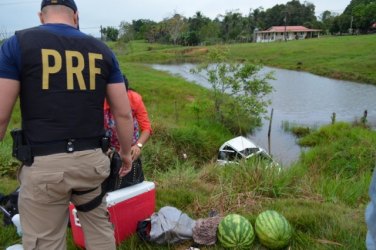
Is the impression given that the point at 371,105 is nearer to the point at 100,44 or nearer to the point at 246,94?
the point at 246,94

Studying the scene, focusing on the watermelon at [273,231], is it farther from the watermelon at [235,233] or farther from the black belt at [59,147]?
the black belt at [59,147]

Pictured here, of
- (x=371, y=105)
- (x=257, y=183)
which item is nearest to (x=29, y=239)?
(x=257, y=183)

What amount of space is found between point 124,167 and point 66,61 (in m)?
1.05

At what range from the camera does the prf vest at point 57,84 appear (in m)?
2.20

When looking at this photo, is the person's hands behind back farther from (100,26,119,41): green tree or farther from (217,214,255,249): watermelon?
(100,26,119,41): green tree

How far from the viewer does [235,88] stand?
13719mm

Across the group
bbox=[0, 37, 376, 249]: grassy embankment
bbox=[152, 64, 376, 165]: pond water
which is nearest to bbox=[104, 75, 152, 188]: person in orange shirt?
bbox=[0, 37, 376, 249]: grassy embankment

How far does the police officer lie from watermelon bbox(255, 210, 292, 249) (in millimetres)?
1476

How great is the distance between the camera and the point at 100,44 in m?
2.46

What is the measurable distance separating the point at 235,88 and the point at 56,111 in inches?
464

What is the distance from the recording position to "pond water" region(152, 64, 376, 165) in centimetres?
1409

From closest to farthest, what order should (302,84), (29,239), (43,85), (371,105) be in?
(43,85) < (29,239) < (371,105) < (302,84)

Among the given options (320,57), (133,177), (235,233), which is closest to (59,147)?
(133,177)

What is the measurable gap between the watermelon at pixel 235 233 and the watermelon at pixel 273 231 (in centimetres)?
9
